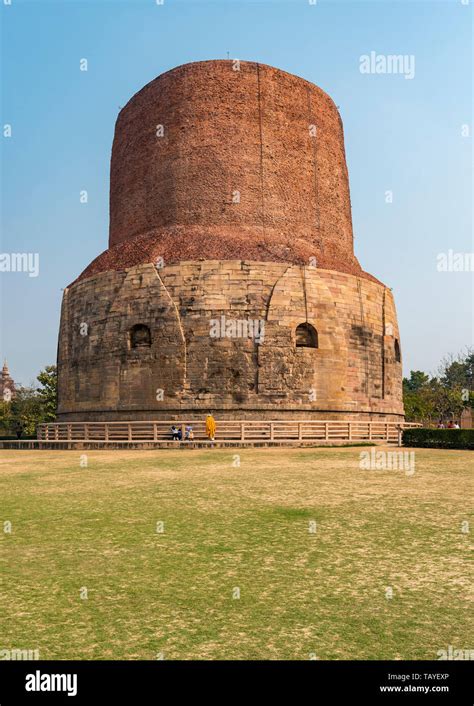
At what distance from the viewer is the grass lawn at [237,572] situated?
10.9 ft

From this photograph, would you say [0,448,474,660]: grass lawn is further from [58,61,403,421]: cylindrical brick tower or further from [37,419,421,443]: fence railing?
[58,61,403,421]: cylindrical brick tower

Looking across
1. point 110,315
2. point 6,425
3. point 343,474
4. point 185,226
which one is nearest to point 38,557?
point 343,474

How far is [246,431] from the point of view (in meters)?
21.3

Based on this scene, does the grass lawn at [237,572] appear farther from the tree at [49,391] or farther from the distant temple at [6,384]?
the distant temple at [6,384]

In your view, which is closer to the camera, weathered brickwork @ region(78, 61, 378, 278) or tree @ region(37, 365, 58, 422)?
weathered brickwork @ region(78, 61, 378, 278)

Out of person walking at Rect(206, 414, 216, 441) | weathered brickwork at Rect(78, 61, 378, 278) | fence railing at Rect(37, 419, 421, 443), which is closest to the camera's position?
person walking at Rect(206, 414, 216, 441)

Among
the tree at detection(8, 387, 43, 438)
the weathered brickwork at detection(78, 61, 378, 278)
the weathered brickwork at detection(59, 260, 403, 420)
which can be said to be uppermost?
the weathered brickwork at detection(78, 61, 378, 278)

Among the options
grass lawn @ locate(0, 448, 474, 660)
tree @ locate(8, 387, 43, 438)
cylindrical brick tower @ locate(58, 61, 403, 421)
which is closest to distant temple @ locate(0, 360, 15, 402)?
tree @ locate(8, 387, 43, 438)

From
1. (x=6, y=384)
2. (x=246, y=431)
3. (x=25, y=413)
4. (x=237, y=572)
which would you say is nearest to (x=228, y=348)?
(x=246, y=431)

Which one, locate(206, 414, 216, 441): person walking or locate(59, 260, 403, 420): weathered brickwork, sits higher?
locate(59, 260, 403, 420): weathered brickwork

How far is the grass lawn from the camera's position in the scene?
331cm

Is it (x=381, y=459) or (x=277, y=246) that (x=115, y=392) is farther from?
(x=381, y=459)

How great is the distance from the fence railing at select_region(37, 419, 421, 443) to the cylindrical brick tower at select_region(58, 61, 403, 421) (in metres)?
0.74

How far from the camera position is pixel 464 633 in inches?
134
